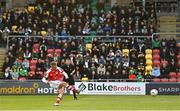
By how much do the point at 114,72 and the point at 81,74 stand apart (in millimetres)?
1989

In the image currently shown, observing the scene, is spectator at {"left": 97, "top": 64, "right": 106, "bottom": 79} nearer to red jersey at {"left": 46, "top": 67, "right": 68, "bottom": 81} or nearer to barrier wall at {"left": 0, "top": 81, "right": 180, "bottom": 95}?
barrier wall at {"left": 0, "top": 81, "right": 180, "bottom": 95}

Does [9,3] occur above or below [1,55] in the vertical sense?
above

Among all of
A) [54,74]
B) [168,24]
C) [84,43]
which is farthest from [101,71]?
[54,74]

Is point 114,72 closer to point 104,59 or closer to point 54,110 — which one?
point 104,59

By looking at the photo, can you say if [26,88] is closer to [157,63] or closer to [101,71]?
[101,71]

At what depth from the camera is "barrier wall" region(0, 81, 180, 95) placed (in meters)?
33.9

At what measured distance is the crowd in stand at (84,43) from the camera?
35.6 meters

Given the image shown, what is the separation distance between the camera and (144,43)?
123ft

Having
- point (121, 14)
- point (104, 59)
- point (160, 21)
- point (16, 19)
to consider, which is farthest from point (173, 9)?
point (16, 19)

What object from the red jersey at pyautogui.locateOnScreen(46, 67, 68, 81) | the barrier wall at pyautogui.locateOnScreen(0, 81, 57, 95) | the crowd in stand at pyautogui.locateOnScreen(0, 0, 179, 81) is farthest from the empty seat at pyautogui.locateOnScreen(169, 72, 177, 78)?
the red jersey at pyautogui.locateOnScreen(46, 67, 68, 81)

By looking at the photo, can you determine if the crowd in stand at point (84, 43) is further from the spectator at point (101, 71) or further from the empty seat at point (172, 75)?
the empty seat at point (172, 75)

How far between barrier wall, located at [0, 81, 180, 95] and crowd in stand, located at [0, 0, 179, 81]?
0.94 m

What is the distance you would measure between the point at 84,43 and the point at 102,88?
4.58 metres

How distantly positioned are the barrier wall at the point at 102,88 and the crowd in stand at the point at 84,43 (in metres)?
0.94
